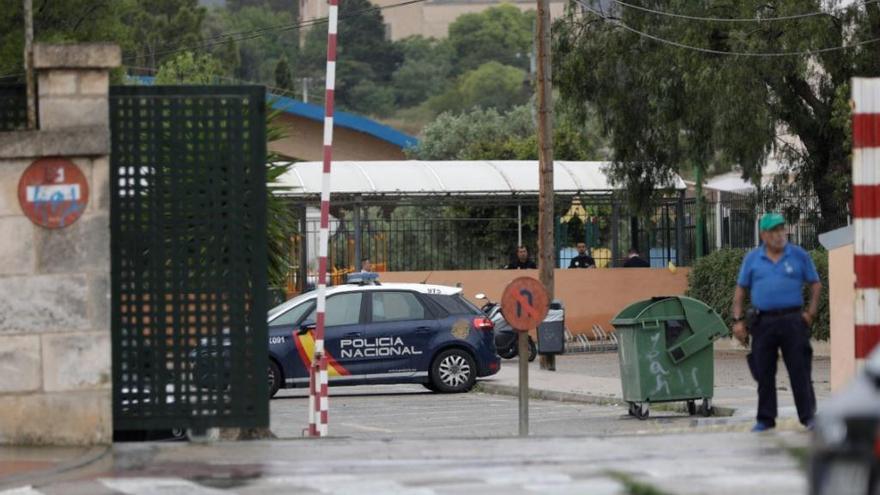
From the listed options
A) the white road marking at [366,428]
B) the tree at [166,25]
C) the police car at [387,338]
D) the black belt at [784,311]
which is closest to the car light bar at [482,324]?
the police car at [387,338]

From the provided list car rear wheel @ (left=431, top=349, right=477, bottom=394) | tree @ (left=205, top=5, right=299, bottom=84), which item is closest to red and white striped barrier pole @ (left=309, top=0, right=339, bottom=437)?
car rear wheel @ (left=431, top=349, right=477, bottom=394)

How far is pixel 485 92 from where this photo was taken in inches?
5699

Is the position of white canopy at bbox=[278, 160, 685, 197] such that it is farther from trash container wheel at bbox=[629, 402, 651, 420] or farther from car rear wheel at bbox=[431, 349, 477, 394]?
trash container wheel at bbox=[629, 402, 651, 420]

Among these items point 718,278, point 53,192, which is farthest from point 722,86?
point 53,192

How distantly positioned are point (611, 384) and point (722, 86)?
7335 mm

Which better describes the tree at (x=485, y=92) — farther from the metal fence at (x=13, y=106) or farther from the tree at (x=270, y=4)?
the metal fence at (x=13, y=106)

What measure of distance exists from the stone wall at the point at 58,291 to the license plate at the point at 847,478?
21.8 feet

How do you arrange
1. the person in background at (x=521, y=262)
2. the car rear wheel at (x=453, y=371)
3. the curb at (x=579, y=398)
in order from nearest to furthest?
the curb at (x=579, y=398)
the car rear wheel at (x=453, y=371)
the person in background at (x=521, y=262)

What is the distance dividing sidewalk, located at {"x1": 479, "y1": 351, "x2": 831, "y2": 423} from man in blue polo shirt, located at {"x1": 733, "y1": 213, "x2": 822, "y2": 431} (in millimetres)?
3813

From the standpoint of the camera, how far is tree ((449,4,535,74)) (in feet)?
564

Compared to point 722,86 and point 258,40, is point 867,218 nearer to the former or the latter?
point 722,86

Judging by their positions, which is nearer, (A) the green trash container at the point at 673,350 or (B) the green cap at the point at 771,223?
(B) the green cap at the point at 771,223

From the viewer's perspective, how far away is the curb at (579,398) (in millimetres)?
20031

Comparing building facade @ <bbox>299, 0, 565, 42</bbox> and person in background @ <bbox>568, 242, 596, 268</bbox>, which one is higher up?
building facade @ <bbox>299, 0, 565, 42</bbox>
